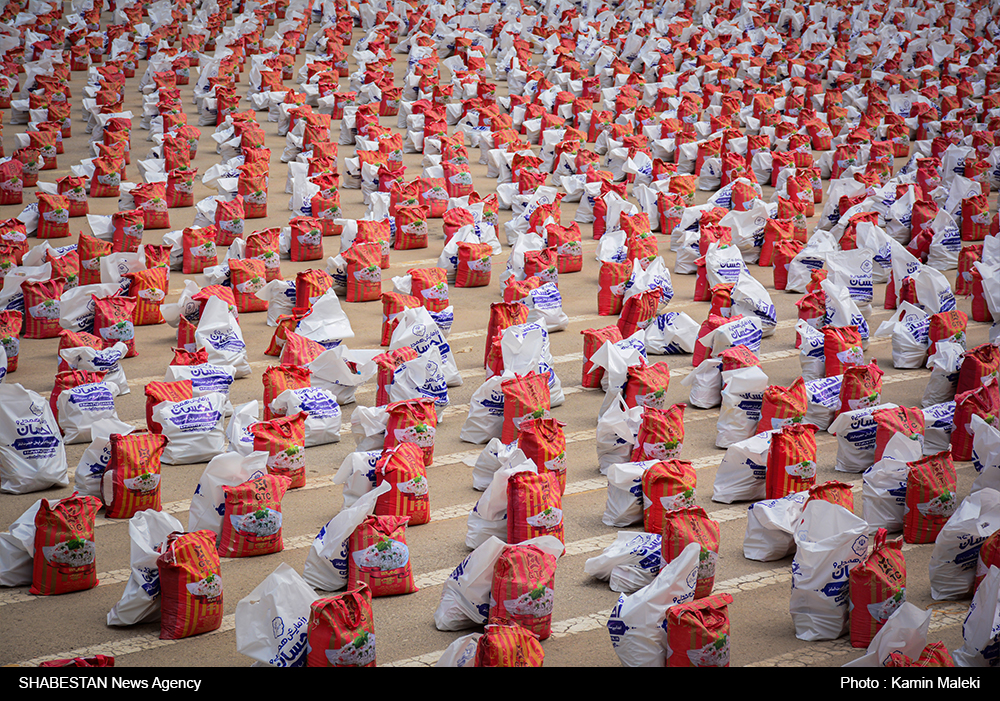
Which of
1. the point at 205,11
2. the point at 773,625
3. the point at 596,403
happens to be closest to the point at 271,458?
the point at 596,403

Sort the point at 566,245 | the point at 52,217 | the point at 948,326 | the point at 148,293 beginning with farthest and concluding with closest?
the point at 52,217, the point at 566,245, the point at 148,293, the point at 948,326

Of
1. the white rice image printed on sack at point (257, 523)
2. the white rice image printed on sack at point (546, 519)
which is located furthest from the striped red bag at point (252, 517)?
the white rice image printed on sack at point (546, 519)

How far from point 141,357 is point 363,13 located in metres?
13.3

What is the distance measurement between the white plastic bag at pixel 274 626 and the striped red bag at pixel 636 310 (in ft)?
15.4

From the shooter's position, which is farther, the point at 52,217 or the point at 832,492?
the point at 52,217

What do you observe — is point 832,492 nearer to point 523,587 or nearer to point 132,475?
point 523,587

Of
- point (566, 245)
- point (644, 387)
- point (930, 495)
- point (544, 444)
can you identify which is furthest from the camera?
point (566, 245)

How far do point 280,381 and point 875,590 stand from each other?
4.08 meters

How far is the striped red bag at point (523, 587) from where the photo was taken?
5.06 meters

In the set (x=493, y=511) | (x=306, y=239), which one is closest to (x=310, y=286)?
(x=306, y=239)

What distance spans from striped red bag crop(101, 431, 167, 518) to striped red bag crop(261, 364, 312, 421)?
0.99 m

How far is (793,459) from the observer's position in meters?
6.34

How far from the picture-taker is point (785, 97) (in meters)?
15.6

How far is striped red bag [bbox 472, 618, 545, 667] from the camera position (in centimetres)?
438
